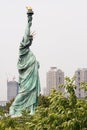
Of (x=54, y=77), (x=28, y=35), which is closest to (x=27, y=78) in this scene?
(x=28, y=35)

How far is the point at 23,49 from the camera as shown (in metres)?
32.2

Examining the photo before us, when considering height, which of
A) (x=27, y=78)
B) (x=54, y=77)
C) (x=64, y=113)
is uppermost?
(x=54, y=77)

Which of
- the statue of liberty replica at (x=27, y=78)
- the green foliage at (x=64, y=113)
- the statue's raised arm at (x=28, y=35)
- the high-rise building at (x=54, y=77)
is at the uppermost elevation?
the high-rise building at (x=54, y=77)

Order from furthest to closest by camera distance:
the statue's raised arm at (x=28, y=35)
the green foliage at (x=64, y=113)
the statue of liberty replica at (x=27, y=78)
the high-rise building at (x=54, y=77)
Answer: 1. the high-rise building at (x=54, y=77)
2. the statue of liberty replica at (x=27, y=78)
3. the statue's raised arm at (x=28, y=35)
4. the green foliage at (x=64, y=113)

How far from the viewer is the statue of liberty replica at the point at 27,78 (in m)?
31.9

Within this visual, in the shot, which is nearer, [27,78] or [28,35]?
[28,35]

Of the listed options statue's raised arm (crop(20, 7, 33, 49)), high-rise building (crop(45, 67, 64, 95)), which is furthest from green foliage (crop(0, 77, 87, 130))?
high-rise building (crop(45, 67, 64, 95))

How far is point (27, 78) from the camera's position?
3238 cm

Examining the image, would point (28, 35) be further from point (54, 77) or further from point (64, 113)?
point (54, 77)

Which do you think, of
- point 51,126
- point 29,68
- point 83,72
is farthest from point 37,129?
point 83,72

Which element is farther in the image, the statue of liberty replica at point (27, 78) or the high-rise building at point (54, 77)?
the high-rise building at point (54, 77)

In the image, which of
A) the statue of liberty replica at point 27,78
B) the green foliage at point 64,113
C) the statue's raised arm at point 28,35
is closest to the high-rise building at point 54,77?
the statue of liberty replica at point 27,78

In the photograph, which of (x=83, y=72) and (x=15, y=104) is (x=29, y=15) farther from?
(x=83, y=72)

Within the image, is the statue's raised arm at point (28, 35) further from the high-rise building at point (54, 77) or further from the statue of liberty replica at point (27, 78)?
the high-rise building at point (54, 77)
